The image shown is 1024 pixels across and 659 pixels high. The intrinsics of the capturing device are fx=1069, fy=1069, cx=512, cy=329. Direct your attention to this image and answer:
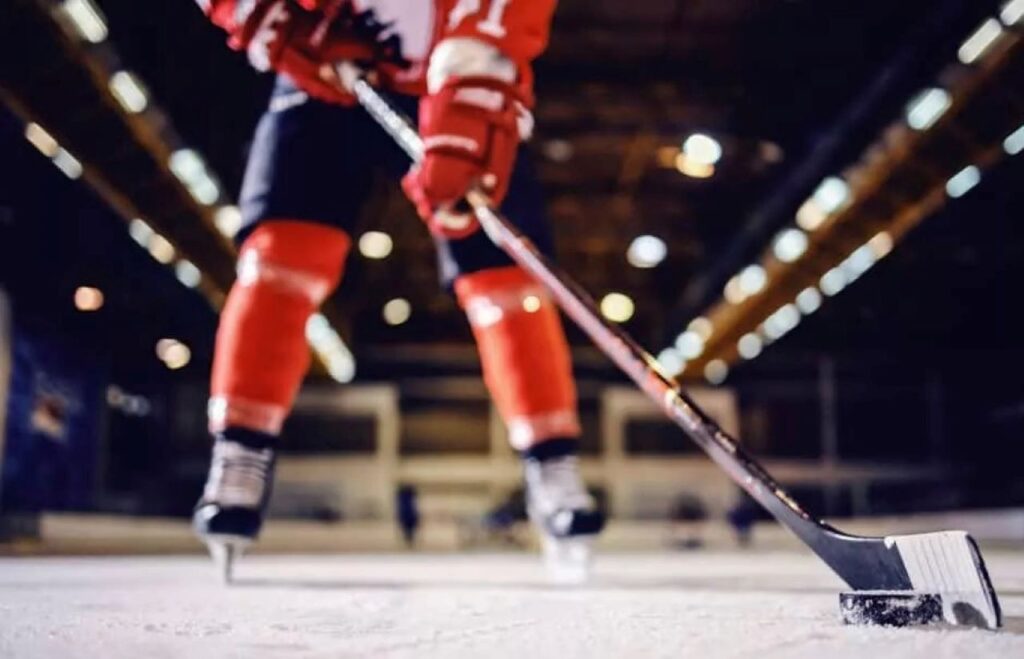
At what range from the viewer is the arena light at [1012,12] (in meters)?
6.14

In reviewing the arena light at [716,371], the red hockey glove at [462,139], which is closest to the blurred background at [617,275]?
the arena light at [716,371]

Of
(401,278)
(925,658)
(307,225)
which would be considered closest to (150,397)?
(401,278)

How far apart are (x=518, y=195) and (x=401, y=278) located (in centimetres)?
1397

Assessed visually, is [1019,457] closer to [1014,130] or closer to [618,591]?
[1014,130]

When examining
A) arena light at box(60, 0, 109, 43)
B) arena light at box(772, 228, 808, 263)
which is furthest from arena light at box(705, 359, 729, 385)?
arena light at box(60, 0, 109, 43)

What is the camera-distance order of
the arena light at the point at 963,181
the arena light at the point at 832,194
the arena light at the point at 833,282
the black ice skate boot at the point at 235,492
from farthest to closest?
the arena light at the point at 833,282 < the arena light at the point at 832,194 < the arena light at the point at 963,181 < the black ice skate boot at the point at 235,492

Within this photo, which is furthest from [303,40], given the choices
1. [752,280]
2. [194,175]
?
[752,280]

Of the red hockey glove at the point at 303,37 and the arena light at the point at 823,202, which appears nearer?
the red hockey glove at the point at 303,37

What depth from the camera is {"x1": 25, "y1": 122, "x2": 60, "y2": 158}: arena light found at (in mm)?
7121

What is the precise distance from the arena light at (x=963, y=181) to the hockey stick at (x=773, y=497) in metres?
7.79

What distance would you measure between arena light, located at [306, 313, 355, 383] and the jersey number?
11.2 metres

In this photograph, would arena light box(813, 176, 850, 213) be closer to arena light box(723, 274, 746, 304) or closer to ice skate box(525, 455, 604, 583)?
arena light box(723, 274, 746, 304)

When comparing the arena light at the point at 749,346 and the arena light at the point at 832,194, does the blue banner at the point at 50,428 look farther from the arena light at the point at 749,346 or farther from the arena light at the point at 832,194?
the arena light at the point at 749,346

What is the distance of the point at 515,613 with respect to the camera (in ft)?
4.20
